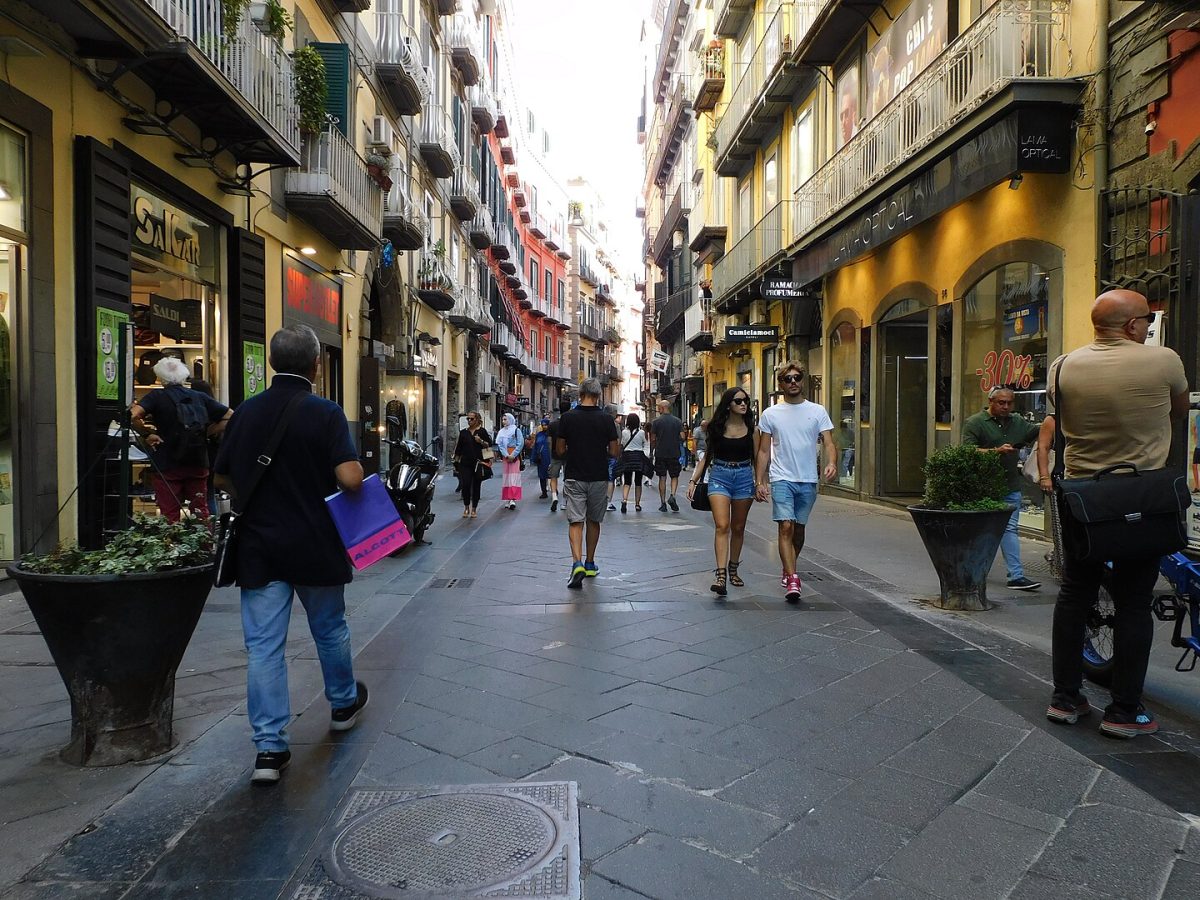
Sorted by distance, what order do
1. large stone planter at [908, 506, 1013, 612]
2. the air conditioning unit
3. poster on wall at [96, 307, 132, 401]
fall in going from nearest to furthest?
1. large stone planter at [908, 506, 1013, 612]
2. poster on wall at [96, 307, 132, 401]
3. the air conditioning unit

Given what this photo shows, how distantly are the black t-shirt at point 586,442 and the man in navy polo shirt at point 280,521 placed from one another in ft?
13.5

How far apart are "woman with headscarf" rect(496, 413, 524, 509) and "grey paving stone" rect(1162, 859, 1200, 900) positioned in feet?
40.3

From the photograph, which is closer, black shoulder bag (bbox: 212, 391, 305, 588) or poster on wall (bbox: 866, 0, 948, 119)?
black shoulder bag (bbox: 212, 391, 305, 588)

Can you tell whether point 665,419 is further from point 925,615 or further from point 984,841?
point 984,841

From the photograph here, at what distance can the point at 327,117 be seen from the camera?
1254cm

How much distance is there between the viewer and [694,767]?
3412 millimetres

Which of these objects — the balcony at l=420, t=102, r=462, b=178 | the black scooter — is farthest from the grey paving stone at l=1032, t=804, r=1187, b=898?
the balcony at l=420, t=102, r=462, b=178

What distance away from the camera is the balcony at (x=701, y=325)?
30172 mm

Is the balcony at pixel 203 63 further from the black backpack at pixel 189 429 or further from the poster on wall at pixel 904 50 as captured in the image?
the poster on wall at pixel 904 50

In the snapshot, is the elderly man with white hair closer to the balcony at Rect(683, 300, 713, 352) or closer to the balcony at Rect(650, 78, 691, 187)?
the balcony at Rect(683, 300, 713, 352)

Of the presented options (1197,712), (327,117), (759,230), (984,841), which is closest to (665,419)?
(327,117)

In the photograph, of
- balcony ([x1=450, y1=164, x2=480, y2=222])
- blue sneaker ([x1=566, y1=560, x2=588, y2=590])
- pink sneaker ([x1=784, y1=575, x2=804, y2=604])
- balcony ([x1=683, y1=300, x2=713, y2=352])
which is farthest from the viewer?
balcony ([x1=683, y1=300, x2=713, y2=352])

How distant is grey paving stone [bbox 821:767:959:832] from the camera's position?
300 cm

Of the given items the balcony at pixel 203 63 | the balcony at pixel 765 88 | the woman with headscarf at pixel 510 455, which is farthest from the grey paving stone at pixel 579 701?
the balcony at pixel 765 88
